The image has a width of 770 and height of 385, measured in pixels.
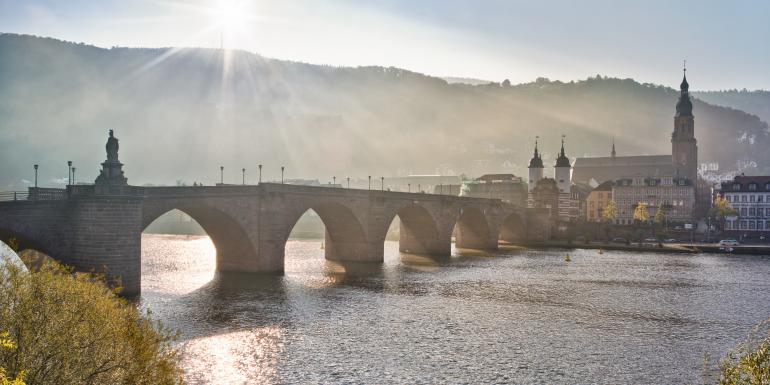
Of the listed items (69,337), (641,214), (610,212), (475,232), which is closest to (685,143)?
(610,212)

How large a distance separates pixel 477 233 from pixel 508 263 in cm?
2676

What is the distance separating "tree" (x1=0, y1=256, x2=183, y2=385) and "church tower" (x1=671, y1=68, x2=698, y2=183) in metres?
154

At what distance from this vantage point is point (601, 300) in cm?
5106

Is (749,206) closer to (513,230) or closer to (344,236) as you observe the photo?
(513,230)

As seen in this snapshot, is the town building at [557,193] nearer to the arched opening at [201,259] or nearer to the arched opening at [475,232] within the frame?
the arched opening at [475,232]

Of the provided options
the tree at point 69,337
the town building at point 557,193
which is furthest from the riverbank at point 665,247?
the tree at point 69,337

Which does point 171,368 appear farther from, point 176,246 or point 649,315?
point 176,246

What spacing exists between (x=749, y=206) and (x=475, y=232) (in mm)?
54859

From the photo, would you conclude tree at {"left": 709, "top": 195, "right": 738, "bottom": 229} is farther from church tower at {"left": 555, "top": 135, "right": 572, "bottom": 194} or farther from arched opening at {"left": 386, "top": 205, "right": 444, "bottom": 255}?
arched opening at {"left": 386, "top": 205, "right": 444, "bottom": 255}

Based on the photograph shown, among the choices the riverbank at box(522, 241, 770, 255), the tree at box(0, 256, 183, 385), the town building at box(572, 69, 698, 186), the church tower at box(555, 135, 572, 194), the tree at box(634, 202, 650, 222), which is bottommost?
the riverbank at box(522, 241, 770, 255)

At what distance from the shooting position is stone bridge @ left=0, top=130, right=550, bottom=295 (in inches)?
1646

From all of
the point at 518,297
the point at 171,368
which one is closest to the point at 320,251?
the point at 518,297

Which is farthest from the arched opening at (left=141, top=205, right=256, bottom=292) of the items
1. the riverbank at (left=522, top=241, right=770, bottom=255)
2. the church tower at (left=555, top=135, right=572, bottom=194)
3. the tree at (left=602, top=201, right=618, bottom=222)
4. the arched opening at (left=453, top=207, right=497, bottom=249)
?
the tree at (left=602, top=201, right=618, bottom=222)

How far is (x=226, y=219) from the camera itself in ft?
183
